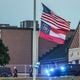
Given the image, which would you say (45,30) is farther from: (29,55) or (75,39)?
(29,55)

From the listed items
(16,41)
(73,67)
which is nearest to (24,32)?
(16,41)

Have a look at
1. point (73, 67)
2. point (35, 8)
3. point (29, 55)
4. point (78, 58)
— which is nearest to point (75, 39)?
point (78, 58)

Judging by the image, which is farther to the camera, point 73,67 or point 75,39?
point 75,39

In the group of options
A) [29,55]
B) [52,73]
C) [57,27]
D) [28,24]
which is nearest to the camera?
[57,27]

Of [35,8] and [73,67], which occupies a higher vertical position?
[35,8]

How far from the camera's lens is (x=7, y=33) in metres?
104

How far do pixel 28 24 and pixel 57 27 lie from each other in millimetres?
89309

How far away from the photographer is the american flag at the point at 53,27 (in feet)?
85.8

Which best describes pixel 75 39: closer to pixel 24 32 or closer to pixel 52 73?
pixel 24 32

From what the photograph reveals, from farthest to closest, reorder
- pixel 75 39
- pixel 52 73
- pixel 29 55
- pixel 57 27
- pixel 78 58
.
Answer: pixel 29 55, pixel 75 39, pixel 78 58, pixel 52 73, pixel 57 27

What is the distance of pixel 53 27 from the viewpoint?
2628 centimetres

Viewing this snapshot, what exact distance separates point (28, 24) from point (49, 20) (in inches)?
3513

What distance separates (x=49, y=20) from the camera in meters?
26.2

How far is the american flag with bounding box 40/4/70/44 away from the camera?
26156mm
